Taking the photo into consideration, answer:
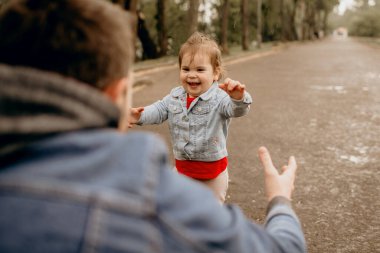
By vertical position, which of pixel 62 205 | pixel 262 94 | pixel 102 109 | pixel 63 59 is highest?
pixel 63 59

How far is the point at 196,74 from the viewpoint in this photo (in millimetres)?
3195

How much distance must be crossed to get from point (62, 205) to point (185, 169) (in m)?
2.26

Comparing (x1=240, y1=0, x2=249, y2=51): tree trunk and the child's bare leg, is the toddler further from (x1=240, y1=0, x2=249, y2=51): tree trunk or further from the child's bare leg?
(x1=240, y1=0, x2=249, y2=51): tree trunk

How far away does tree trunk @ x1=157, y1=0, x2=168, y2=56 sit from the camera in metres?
19.8

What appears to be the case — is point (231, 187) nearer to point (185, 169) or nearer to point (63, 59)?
point (185, 169)

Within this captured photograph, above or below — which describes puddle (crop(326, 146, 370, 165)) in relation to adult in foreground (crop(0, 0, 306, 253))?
below

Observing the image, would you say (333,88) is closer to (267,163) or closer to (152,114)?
(152,114)

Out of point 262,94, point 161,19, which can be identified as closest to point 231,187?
point 262,94

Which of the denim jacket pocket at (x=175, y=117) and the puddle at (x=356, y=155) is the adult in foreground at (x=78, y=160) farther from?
the puddle at (x=356, y=155)

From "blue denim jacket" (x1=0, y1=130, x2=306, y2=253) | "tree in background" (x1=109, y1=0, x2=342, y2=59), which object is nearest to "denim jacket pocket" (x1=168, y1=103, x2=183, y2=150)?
"blue denim jacket" (x1=0, y1=130, x2=306, y2=253)

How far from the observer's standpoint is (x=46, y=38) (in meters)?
1.04

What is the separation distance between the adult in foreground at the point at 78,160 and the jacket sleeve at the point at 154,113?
6.66ft

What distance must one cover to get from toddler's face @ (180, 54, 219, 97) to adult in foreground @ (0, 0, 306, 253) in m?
2.06

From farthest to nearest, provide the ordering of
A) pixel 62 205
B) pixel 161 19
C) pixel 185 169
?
pixel 161 19
pixel 185 169
pixel 62 205
